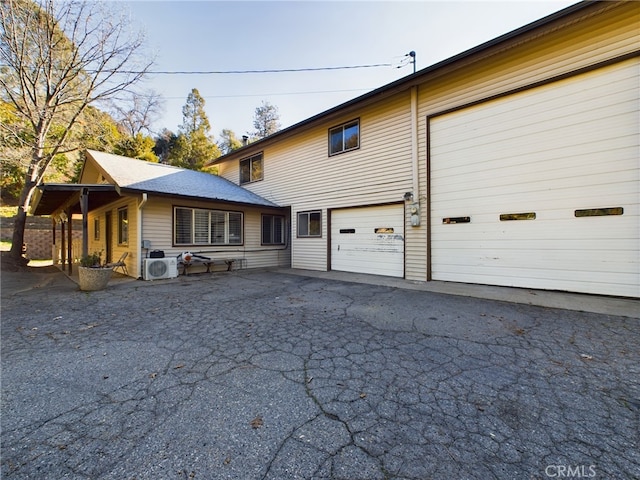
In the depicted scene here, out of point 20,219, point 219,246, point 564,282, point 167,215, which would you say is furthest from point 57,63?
point 564,282

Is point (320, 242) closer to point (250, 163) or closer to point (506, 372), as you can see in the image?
point (250, 163)

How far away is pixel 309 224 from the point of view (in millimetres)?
10500

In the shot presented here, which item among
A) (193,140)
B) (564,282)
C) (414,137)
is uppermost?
(193,140)

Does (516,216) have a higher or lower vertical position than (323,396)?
higher

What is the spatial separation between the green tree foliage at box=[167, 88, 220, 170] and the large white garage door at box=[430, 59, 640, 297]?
25219 millimetres

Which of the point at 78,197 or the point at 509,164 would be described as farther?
the point at 78,197

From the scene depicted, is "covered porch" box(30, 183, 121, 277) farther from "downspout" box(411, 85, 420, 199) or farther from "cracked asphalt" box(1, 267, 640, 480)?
"downspout" box(411, 85, 420, 199)

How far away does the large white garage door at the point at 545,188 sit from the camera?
5047mm

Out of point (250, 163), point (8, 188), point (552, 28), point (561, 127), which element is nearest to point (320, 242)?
point (250, 163)

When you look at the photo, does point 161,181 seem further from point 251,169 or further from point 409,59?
point 409,59

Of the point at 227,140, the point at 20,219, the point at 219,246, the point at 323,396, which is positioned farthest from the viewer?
the point at 227,140

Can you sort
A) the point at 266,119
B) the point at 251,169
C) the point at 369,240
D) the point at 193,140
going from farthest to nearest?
the point at 266,119, the point at 193,140, the point at 251,169, the point at 369,240

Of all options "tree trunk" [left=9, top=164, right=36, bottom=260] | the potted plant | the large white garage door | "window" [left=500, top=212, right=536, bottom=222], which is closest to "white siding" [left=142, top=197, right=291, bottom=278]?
the potted plant

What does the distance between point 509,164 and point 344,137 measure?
517cm
